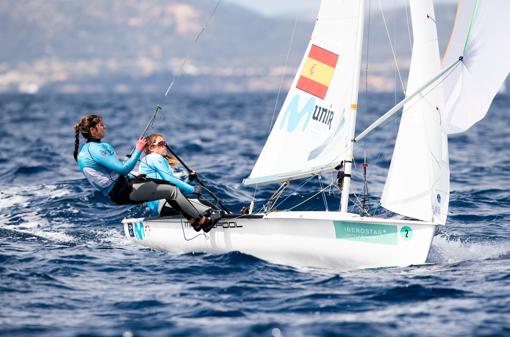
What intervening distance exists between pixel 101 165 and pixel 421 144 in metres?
3.61

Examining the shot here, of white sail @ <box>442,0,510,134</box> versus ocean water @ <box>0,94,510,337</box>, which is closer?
ocean water @ <box>0,94,510,337</box>

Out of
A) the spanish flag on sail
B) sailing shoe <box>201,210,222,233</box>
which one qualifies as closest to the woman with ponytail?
sailing shoe <box>201,210,222,233</box>

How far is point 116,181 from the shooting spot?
9867mm

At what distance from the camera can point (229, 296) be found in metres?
8.04

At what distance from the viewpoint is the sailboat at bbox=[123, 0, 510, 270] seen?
8.99 metres

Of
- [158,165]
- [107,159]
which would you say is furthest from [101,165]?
[158,165]

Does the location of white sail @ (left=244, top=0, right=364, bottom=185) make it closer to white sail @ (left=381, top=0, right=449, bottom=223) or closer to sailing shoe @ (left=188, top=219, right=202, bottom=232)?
white sail @ (left=381, top=0, right=449, bottom=223)

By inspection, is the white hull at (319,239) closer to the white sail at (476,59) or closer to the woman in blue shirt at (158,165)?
the woman in blue shirt at (158,165)

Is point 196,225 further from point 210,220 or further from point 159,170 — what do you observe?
point 159,170

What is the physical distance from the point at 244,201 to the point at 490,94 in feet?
17.5

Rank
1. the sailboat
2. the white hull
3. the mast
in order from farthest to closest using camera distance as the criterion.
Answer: the mast → the sailboat → the white hull

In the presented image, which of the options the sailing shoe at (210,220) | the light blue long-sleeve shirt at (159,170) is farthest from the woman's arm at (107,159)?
the sailing shoe at (210,220)

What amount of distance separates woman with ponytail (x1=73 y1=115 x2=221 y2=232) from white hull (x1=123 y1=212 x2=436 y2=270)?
0.29 metres

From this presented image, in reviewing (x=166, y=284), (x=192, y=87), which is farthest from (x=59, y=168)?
(x=192, y=87)
